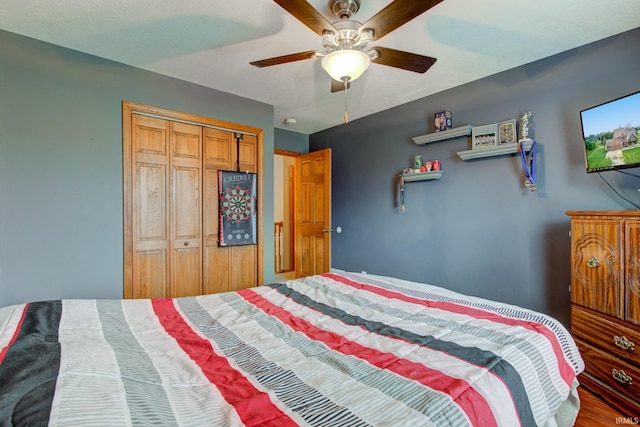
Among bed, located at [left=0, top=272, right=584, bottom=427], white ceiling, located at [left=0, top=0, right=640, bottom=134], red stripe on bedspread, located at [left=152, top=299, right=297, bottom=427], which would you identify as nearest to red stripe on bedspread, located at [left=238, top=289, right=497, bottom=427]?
bed, located at [left=0, top=272, right=584, bottom=427]

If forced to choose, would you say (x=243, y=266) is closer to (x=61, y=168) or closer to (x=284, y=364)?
(x=61, y=168)

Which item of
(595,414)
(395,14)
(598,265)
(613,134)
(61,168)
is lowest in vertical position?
(595,414)

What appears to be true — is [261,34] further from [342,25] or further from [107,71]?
[107,71]

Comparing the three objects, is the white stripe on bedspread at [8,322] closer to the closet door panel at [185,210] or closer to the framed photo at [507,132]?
the closet door panel at [185,210]

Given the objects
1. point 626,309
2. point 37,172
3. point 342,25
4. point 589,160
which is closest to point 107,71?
point 37,172

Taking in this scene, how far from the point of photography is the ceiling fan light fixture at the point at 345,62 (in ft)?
5.37

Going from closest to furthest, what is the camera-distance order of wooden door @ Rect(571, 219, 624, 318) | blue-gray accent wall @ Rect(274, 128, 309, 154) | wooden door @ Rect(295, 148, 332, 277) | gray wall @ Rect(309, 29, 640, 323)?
wooden door @ Rect(571, 219, 624, 318), gray wall @ Rect(309, 29, 640, 323), wooden door @ Rect(295, 148, 332, 277), blue-gray accent wall @ Rect(274, 128, 309, 154)

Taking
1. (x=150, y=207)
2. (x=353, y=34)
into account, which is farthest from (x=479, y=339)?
(x=150, y=207)

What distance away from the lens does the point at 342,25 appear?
1608 millimetres

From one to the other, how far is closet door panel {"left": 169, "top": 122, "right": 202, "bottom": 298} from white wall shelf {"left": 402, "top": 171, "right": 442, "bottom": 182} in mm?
2266

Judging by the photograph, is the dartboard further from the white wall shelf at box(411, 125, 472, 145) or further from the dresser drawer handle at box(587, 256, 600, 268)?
the dresser drawer handle at box(587, 256, 600, 268)

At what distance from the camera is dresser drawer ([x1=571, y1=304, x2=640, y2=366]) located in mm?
1708

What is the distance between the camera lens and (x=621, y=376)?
1745mm

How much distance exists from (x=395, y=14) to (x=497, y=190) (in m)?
2.04
